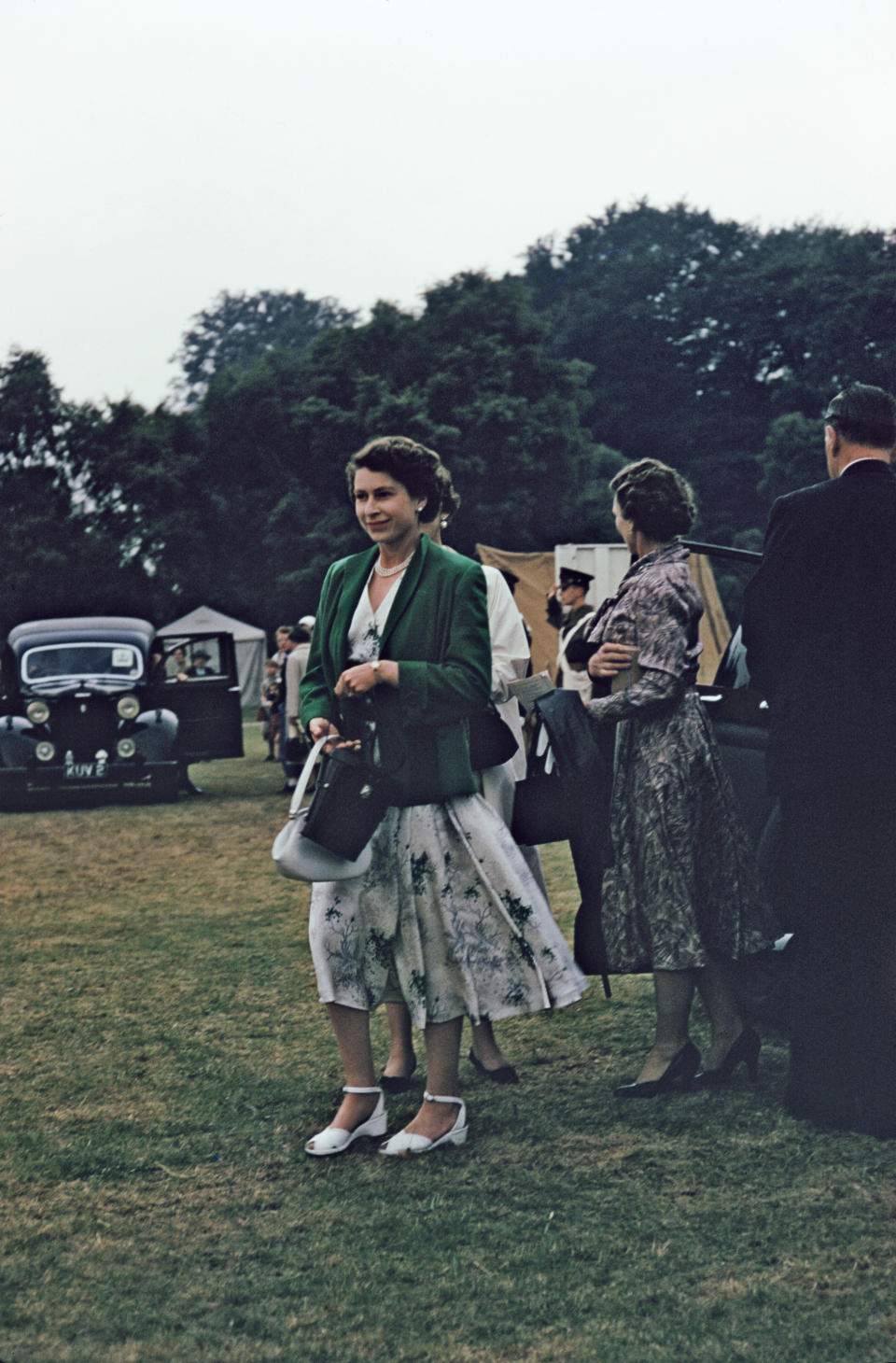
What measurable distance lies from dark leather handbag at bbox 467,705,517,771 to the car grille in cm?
1080

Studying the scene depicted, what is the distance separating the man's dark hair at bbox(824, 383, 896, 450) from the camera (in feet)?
13.3

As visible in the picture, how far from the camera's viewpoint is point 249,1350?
2.82 metres

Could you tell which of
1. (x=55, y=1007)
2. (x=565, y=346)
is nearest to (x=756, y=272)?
(x=565, y=346)

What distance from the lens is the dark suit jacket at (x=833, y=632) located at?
394cm

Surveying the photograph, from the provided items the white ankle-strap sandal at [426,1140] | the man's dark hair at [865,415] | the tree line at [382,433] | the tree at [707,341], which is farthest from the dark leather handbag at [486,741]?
the tree at [707,341]

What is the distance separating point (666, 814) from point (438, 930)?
0.83 metres

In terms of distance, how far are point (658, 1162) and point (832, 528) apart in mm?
1740

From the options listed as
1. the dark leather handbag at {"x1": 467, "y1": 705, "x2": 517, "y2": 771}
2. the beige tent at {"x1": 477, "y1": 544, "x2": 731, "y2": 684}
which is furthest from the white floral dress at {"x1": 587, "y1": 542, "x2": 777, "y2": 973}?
the beige tent at {"x1": 477, "y1": 544, "x2": 731, "y2": 684}

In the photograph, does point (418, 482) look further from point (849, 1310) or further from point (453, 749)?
point (849, 1310)

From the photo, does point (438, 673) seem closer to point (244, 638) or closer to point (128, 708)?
point (128, 708)

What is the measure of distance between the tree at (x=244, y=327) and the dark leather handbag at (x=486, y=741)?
77.8 m

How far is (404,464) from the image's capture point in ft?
13.3

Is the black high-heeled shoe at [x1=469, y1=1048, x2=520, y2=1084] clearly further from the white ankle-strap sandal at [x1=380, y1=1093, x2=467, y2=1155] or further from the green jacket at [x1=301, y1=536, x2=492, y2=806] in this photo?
the green jacket at [x1=301, y1=536, x2=492, y2=806]

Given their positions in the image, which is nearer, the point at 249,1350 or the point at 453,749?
the point at 249,1350
